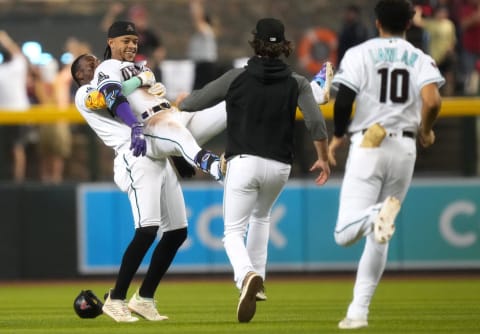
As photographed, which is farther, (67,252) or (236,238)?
(67,252)

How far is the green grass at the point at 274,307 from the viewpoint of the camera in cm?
861

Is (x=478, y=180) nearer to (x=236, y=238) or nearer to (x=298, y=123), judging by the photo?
(x=298, y=123)

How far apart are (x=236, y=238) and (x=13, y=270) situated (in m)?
8.31

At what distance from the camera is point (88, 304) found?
30.4 feet

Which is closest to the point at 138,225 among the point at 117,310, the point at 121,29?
the point at 117,310

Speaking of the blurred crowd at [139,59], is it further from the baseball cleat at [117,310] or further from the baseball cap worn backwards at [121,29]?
the baseball cleat at [117,310]

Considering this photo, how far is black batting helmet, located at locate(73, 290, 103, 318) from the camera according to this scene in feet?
30.4

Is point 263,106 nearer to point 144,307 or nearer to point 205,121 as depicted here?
point 205,121

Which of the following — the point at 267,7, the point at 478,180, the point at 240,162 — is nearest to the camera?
the point at 240,162

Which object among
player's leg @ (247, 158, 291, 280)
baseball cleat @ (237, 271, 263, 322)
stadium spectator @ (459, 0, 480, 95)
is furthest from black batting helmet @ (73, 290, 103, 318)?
stadium spectator @ (459, 0, 480, 95)

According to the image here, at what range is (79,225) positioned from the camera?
16.5 m

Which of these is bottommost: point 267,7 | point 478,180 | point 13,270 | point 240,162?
point 13,270

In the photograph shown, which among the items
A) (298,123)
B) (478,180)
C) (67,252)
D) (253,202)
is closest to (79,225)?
(67,252)

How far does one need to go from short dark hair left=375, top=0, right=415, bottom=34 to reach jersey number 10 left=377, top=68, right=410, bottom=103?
28 centimetres
